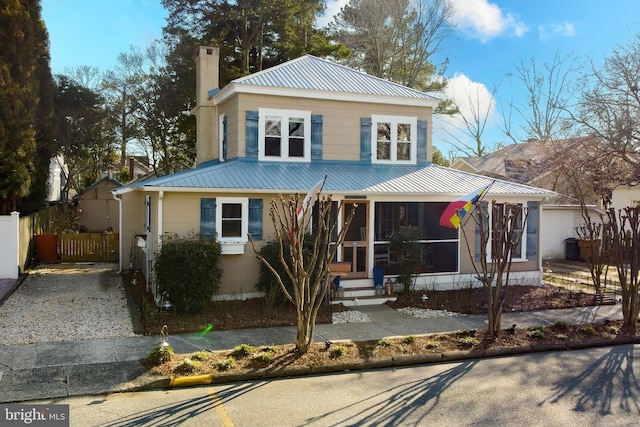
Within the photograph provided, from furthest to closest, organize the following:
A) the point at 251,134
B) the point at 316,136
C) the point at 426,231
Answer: the point at 316,136, the point at 426,231, the point at 251,134

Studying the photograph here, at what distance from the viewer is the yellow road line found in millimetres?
5933

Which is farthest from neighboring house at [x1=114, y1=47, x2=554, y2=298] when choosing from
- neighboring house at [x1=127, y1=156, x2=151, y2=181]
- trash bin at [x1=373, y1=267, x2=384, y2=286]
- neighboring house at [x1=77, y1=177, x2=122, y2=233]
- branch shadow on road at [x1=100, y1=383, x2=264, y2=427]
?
neighboring house at [x1=127, y1=156, x2=151, y2=181]

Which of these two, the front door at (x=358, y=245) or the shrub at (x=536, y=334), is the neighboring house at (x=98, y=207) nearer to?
the front door at (x=358, y=245)

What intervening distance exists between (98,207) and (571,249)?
78.4 feet

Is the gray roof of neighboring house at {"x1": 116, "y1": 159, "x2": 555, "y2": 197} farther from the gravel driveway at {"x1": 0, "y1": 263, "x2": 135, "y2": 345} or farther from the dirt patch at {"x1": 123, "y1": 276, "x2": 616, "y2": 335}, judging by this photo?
the gravel driveway at {"x1": 0, "y1": 263, "x2": 135, "y2": 345}

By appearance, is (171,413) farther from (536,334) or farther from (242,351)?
(536,334)

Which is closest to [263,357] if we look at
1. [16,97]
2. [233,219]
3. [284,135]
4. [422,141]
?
[233,219]

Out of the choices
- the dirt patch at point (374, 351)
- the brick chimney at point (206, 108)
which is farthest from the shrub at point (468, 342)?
the brick chimney at point (206, 108)

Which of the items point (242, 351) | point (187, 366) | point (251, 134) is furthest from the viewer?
point (251, 134)

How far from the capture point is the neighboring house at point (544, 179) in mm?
21984

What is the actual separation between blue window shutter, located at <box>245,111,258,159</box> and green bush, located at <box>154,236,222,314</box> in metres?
4.40

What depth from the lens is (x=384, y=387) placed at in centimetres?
730

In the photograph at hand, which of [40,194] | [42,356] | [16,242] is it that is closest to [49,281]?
[16,242]

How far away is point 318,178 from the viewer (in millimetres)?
13812
